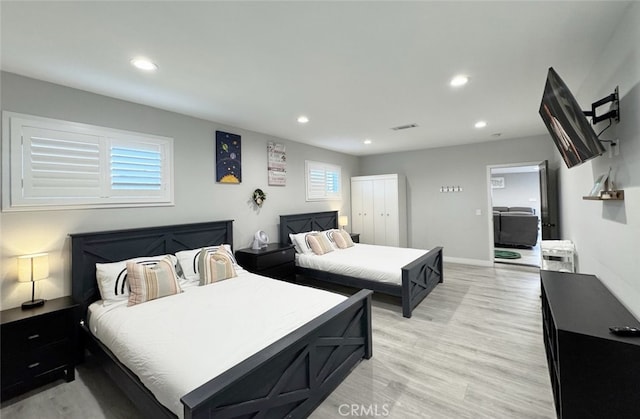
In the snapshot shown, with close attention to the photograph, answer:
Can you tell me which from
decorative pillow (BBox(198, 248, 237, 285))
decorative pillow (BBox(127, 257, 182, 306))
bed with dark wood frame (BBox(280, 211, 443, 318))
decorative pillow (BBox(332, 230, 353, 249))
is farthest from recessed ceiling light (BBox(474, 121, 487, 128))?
decorative pillow (BBox(127, 257, 182, 306))

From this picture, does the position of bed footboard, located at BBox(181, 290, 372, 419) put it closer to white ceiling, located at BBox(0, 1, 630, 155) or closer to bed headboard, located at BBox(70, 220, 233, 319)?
white ceiling, located at BBox(0, 1, 630, 155)

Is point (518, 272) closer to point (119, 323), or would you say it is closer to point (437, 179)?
point (437, 179)

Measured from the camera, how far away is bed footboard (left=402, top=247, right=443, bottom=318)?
11.2 ft

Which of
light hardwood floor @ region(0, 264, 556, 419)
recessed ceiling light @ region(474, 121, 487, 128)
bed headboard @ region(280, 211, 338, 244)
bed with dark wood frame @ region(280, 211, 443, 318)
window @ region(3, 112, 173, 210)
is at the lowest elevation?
light hardwood floor @ region(0, 264, 556, 419)

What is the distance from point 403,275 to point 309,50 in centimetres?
274

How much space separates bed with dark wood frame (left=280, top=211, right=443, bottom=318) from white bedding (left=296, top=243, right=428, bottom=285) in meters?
0.08

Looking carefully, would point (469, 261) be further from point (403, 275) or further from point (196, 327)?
point (196, 327)

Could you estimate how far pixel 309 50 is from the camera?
6.97 feet

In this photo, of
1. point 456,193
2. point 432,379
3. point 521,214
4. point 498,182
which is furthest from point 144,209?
point 498,182

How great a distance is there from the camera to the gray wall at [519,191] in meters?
10.1

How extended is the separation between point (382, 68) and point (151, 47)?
1892 mm

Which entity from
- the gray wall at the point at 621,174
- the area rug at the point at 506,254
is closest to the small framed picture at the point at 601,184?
the gray wall at the point at 621,174

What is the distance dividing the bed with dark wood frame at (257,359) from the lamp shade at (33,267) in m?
0.25

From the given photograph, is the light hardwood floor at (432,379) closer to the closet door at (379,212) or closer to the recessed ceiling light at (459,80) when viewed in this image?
the recessed ceiling light at (459,80)
